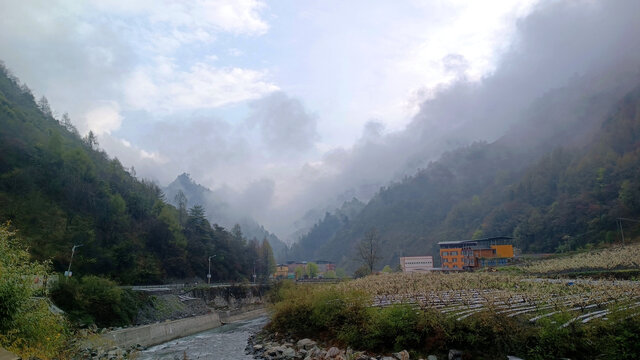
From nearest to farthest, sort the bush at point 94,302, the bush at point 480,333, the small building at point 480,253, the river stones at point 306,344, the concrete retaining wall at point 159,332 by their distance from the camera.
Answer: the bush at point 480,333 → the river stones at point 306,344 → the concrete retaining wall at point 159,332 → the bush at point 94,302 → the small building at point 480,253

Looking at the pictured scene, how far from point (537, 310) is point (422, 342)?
584 cm

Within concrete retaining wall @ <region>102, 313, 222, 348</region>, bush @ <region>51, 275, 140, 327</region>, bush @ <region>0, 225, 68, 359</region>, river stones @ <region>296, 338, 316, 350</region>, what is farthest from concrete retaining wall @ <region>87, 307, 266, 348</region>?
river stones @ <region>296, 338, 316, 350</region>

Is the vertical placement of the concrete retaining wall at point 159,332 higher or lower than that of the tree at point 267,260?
lower

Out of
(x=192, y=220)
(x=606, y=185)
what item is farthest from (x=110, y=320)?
(x=606, y=185)

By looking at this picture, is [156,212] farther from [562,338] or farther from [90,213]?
[562,338]

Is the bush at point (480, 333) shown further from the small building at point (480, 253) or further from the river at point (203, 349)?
the small building at point (480, 253)

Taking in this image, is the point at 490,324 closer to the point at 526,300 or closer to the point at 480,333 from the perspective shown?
the point at 480,333

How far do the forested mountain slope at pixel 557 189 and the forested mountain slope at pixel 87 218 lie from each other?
3097 inches

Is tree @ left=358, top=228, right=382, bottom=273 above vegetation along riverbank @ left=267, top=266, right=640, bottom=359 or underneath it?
above

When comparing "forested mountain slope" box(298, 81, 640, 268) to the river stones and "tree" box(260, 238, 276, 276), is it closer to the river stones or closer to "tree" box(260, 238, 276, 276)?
"tree" box(260, 238, 276, 276)

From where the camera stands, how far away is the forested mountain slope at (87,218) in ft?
175

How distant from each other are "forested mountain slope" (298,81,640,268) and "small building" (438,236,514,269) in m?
14.7

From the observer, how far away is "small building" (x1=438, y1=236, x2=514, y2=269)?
7739cm

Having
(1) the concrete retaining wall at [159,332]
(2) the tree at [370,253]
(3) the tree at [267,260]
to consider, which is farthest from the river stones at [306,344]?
(3) the tree at [267,260]
